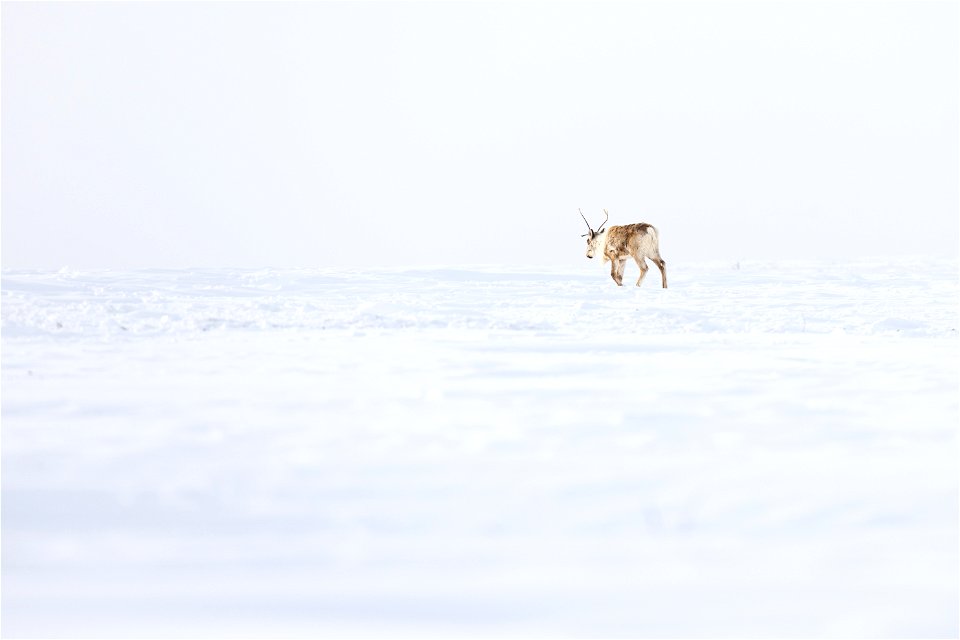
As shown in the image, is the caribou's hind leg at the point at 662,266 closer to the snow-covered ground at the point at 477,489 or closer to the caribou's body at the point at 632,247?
the caribou's body at the point at 632,247

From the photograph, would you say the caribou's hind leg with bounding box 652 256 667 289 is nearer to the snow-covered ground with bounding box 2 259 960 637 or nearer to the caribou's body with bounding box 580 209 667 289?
the caribou's body with bounding box 580 209 667 289

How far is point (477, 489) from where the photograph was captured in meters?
3.73

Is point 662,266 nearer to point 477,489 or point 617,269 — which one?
point 617,269

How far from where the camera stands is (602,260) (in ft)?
59.1

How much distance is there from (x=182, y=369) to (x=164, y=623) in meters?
3.49

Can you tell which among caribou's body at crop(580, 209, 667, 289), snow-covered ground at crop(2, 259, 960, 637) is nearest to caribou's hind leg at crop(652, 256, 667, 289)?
caribou's body at crop(580, 209, 667, 289)

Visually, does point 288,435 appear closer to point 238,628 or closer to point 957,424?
point 238,628

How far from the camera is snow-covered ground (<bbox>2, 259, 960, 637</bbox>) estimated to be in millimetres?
2938

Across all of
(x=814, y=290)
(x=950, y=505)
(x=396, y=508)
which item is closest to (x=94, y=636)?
(x=396, y=508)

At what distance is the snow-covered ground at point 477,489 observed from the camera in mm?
2938

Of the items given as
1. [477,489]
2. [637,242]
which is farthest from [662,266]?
[477,489]

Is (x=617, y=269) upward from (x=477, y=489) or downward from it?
upward

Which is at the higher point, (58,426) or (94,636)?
(58,426)

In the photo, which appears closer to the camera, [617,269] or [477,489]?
[477,489]
